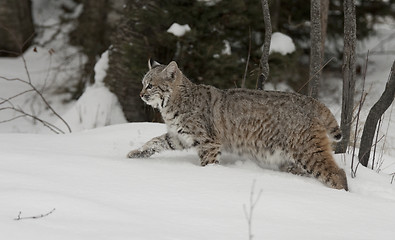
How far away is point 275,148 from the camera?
16.8ft

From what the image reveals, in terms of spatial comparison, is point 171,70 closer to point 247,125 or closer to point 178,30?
point 247,125

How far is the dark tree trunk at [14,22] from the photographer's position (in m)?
13.4

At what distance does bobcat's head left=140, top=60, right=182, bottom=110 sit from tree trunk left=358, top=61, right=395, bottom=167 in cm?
184

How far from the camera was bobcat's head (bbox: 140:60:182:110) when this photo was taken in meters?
5.50

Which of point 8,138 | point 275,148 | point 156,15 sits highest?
point 156,15

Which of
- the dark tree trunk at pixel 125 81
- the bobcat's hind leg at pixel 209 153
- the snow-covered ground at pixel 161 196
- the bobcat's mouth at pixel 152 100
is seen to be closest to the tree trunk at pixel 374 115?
the snow-covered ground at pixel 161 196

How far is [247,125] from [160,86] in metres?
0.91

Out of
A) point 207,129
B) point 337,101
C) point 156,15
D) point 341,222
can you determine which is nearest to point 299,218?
point 341,222

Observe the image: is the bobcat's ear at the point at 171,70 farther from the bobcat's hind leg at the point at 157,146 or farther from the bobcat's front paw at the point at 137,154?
the bobcat's front paw at the point at 137,154

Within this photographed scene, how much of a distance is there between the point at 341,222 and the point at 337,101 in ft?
22.3

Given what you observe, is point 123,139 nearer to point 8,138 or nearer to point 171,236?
point 8,138

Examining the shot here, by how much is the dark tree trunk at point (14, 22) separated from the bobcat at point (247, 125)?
8740mm

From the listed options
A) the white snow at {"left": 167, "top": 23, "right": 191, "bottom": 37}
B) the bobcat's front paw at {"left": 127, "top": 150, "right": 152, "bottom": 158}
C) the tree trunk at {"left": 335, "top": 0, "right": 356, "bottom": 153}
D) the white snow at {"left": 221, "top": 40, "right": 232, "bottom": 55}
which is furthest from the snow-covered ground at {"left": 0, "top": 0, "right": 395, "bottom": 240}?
the white snow at {"left": 221, "top": 40, "right": 232, "bottom": 55}

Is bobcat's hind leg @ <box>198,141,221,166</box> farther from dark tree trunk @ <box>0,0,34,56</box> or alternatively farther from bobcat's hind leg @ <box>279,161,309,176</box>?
dark tree trunk @ <box>0,0,34,56</box>
